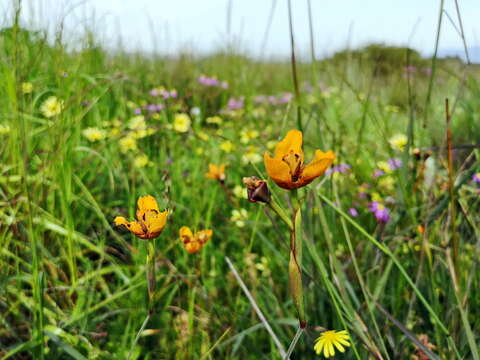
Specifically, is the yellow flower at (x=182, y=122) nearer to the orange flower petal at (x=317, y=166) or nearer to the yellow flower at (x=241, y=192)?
the yellow flower at (x=241, y=192)

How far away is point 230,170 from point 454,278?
0.98 m

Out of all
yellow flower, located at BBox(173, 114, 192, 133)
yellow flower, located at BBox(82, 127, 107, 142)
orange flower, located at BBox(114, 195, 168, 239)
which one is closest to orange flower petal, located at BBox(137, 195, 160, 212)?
orange flower, located at BBox(114, 195, 168, 239)

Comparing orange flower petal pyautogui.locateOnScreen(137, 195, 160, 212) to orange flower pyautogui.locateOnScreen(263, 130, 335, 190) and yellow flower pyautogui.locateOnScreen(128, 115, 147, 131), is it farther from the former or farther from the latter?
yellow flower pyautogui.locateOnScreen(128, 115, 147, 131)

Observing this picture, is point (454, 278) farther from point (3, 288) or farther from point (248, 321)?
point (3, 288)

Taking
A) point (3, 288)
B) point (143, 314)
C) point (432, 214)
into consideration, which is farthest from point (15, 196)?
point (432, 214)

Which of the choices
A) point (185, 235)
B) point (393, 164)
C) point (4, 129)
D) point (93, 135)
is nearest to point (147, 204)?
point (185, 235)

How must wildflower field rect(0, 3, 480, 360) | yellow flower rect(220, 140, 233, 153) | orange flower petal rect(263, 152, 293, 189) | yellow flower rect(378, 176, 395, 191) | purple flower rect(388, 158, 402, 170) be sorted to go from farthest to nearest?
yellow flower rect(220, 140, 233, 153) → yellow flower rect(378, 176, 395, 191) → purple flower rect(388, 158, 402, 170) → wildflower field rect(0, 3, 480, 360) → orange flower petal rect(263, 152, 293, 189)

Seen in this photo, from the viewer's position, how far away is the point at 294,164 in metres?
0.43

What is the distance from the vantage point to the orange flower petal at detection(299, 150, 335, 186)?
1.29 ft

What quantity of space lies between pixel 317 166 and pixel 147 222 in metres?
0.21

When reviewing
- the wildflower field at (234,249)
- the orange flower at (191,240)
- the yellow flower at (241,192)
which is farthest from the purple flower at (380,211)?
the orange flower at (191,240)

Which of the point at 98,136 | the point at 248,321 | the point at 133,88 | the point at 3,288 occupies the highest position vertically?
the point at 133,88

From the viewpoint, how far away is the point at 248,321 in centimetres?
92

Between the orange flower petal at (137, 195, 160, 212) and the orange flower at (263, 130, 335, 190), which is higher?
the orange flower at (263, 130, 335, 190)
